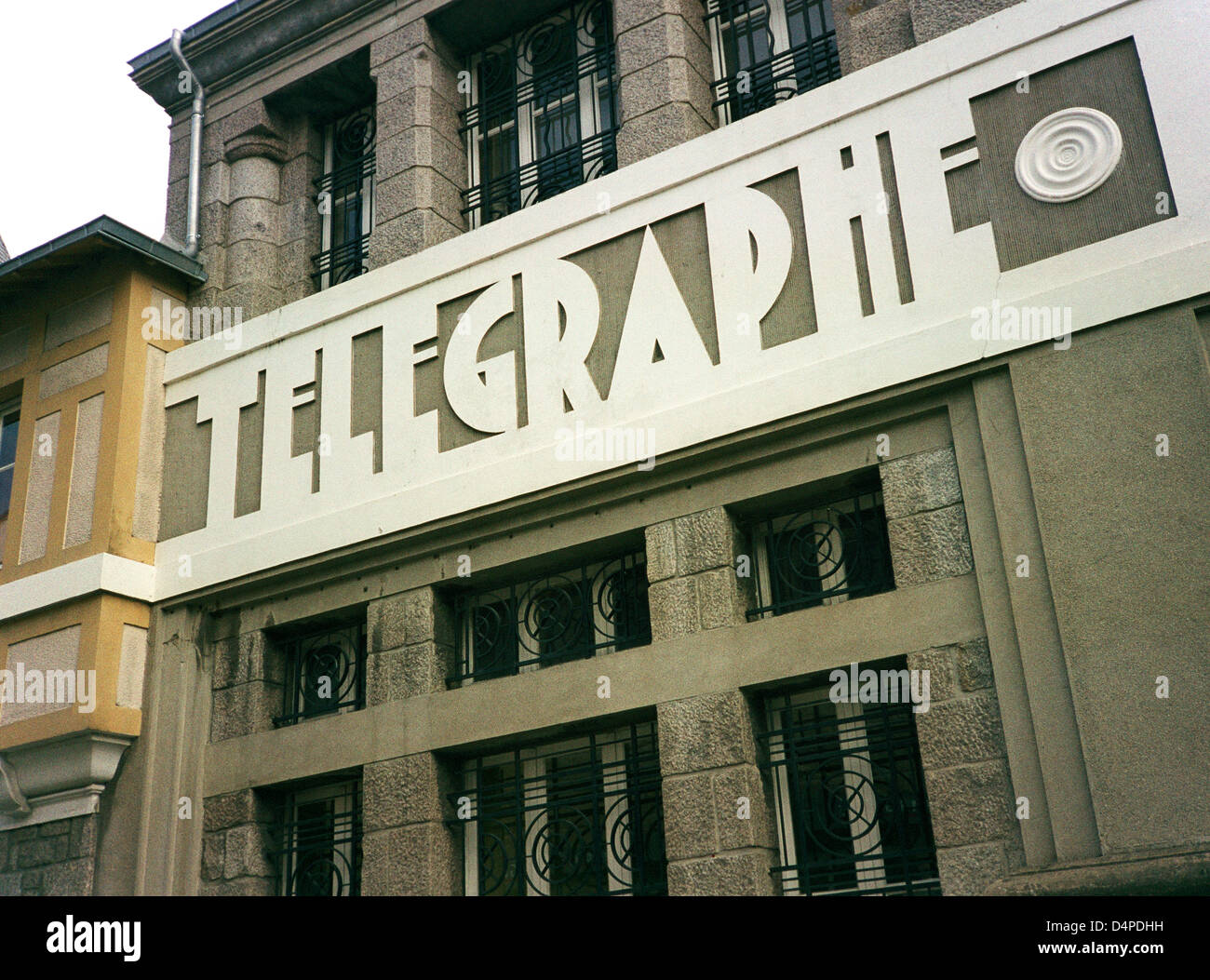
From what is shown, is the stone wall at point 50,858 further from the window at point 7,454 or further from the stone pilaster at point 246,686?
the window at point 7,454

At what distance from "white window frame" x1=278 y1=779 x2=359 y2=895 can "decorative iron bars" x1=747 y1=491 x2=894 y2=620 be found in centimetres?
365

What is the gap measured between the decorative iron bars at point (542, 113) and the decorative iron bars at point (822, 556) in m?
3.69

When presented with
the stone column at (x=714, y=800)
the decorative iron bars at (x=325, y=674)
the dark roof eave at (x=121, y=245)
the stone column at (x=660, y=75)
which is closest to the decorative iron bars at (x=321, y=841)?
the decorative iron bars at (x=325, y=674)

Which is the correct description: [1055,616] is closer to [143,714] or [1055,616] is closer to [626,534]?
[626,534]

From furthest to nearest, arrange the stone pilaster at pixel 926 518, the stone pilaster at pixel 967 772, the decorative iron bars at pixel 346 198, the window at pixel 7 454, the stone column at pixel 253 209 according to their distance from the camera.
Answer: the window at pixel 7 454 → the decorative iron bars at pixel 346 198 → the stone column at pixel 253 209 → the stone pilaster at pixel 926 518 → the stone pilaster at pixel 967 772

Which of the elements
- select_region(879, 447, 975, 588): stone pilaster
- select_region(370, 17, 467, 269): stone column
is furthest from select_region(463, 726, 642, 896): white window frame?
select_region(370, 17, 467, 269): stone column

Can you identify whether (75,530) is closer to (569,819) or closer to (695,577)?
(569,819)

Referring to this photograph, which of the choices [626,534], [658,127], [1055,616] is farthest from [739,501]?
[658,127]

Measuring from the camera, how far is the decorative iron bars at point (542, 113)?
11078mm

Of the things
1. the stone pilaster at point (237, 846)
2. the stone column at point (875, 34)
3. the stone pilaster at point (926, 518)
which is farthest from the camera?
the stone pilaster at point (237, 846)

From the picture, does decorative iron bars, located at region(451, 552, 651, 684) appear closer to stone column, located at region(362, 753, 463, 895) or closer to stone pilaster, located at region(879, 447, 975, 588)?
stone column, located at region(362, 753, 463, 895)

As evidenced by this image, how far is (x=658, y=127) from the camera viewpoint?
10.1 metres

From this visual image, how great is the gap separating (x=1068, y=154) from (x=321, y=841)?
7262mm

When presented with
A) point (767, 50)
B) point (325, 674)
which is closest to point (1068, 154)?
point (767, 50)
